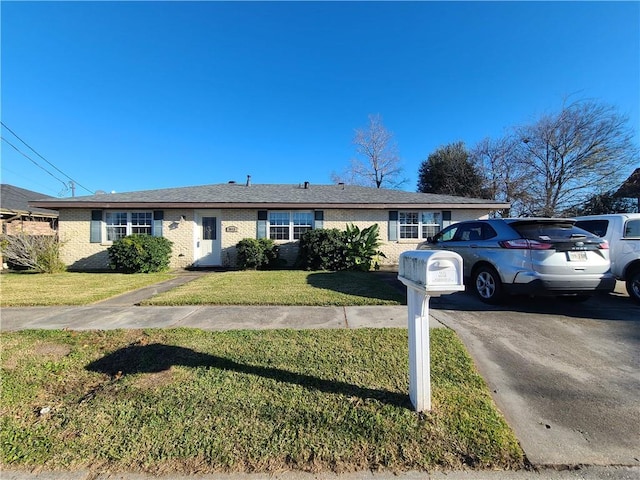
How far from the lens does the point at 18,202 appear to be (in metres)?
19.7

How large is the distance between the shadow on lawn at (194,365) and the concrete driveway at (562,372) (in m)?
1.00

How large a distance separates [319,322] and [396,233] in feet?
Answer: 29.4

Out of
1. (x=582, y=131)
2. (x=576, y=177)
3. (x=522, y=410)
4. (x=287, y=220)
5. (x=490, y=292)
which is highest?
(x=582, y=131)

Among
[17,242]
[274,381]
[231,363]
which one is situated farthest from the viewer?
[17,242]

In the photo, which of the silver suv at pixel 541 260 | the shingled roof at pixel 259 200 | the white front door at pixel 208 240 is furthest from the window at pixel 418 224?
the white front door at pixel 208 240

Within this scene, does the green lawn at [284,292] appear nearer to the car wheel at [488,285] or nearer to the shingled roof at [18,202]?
the car wheel at [488,285]

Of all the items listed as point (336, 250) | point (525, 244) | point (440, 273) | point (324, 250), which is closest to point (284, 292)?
point (324, 250)

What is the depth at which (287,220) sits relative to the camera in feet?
42.0

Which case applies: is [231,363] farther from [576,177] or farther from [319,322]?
[576,177]

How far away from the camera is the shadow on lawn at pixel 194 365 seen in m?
2.68

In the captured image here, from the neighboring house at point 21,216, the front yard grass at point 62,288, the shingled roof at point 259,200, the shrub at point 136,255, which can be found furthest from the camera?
the neighboring house at point 21,216

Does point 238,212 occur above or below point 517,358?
above

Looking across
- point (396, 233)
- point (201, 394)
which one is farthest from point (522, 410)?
point (396, 233)

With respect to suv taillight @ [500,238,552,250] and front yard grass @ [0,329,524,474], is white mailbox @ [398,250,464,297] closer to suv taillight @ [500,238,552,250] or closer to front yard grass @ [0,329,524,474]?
front yard grass @ [0,329,524,474]
